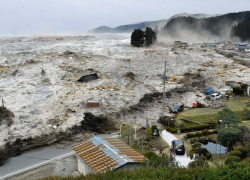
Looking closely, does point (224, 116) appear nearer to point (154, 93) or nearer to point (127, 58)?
point (154, 93)

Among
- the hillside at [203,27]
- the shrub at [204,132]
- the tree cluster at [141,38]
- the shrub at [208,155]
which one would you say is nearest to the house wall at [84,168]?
the shrub at [208,155]

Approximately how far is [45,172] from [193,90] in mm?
20067

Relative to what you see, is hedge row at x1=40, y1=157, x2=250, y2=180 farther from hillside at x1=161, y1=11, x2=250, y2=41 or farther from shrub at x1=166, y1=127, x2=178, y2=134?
hillside at x1=161, y1=11, x2=250, y2=41

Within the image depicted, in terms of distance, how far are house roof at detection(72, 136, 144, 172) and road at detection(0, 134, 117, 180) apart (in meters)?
3.83

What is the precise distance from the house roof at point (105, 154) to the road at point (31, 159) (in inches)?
151

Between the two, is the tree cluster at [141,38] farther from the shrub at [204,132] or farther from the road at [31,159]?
the road at [31,159]

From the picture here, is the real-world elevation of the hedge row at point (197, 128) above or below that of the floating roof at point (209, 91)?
below

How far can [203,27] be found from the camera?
118 meters

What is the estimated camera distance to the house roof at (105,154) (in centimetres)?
1134

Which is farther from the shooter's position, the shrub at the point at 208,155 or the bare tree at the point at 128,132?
the bare tree at the point at 128,132

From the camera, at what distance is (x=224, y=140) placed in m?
15.2

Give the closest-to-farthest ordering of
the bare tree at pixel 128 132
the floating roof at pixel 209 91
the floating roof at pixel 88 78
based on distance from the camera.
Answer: the bare tree at pixel 128 132
the floating roof at pixel 209 91
the floating roof at pixel 88 78

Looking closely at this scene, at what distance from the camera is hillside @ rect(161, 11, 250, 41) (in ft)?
359

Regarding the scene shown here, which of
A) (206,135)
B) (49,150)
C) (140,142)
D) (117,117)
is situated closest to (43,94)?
(117,117)
